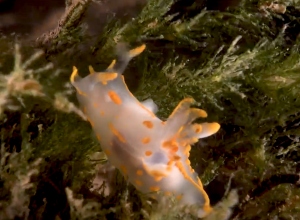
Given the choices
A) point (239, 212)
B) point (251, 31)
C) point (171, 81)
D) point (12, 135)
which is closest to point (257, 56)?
point (251, 31)

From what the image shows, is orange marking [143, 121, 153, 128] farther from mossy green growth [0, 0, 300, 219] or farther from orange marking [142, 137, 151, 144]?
mossy green growth [0, 0, 300, 219]

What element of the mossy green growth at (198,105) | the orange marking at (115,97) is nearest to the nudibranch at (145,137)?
the orange marking at (115,97)

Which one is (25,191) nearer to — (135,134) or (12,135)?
(12,135)

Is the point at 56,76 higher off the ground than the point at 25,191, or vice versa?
the point at 56,76

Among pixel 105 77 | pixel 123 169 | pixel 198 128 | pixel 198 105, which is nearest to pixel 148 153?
pixel 123 169

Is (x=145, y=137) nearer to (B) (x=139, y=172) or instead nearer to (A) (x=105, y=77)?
(B) (x=139, y=172)

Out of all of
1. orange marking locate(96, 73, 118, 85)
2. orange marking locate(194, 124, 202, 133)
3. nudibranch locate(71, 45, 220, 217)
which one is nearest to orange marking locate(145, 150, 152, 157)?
nudibranch locate(71, 45, 220, 217)

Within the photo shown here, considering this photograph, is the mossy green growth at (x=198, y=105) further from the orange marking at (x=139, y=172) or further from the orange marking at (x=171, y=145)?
the orange marking at (x=171, y=145)
